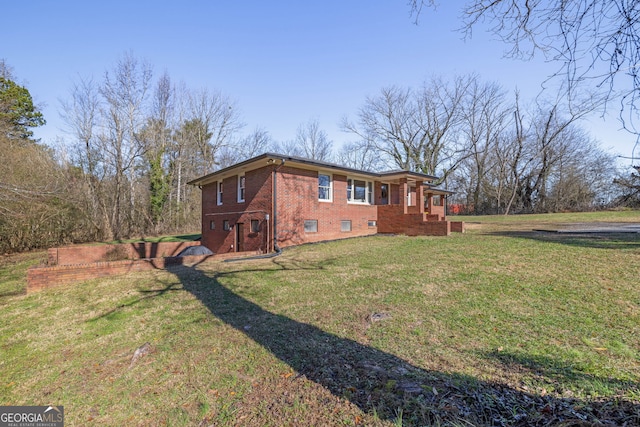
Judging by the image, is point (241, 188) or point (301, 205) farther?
point (241, 188)

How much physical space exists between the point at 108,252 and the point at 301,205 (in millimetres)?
9595

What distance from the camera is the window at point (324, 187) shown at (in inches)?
553

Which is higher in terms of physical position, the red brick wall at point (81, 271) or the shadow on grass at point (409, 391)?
the red brick wall at point (81, 271)

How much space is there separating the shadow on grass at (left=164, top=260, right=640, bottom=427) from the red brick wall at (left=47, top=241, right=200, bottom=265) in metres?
12.9

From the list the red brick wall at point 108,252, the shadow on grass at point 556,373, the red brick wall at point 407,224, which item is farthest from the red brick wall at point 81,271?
the red brick wall at point 407,224

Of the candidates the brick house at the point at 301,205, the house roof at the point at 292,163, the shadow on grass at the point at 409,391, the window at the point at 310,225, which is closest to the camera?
the shadow on grass at the point at 409,391

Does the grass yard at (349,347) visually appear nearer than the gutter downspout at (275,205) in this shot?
Yes

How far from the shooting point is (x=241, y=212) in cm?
1432

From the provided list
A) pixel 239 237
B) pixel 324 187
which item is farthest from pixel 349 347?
pixel 239 237

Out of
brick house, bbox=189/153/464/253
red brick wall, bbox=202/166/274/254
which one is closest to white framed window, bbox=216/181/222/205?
brick house, bbox=189/153/464/253

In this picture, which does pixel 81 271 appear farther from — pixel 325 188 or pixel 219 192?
pixel 325 188

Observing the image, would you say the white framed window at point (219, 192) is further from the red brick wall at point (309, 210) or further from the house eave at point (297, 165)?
Result: the red brick wall at point (309, 210)

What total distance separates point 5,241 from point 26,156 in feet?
14.6

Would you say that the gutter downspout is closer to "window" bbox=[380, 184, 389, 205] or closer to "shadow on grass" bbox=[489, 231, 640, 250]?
"window" bbox=[380, 184, 389, 205]
